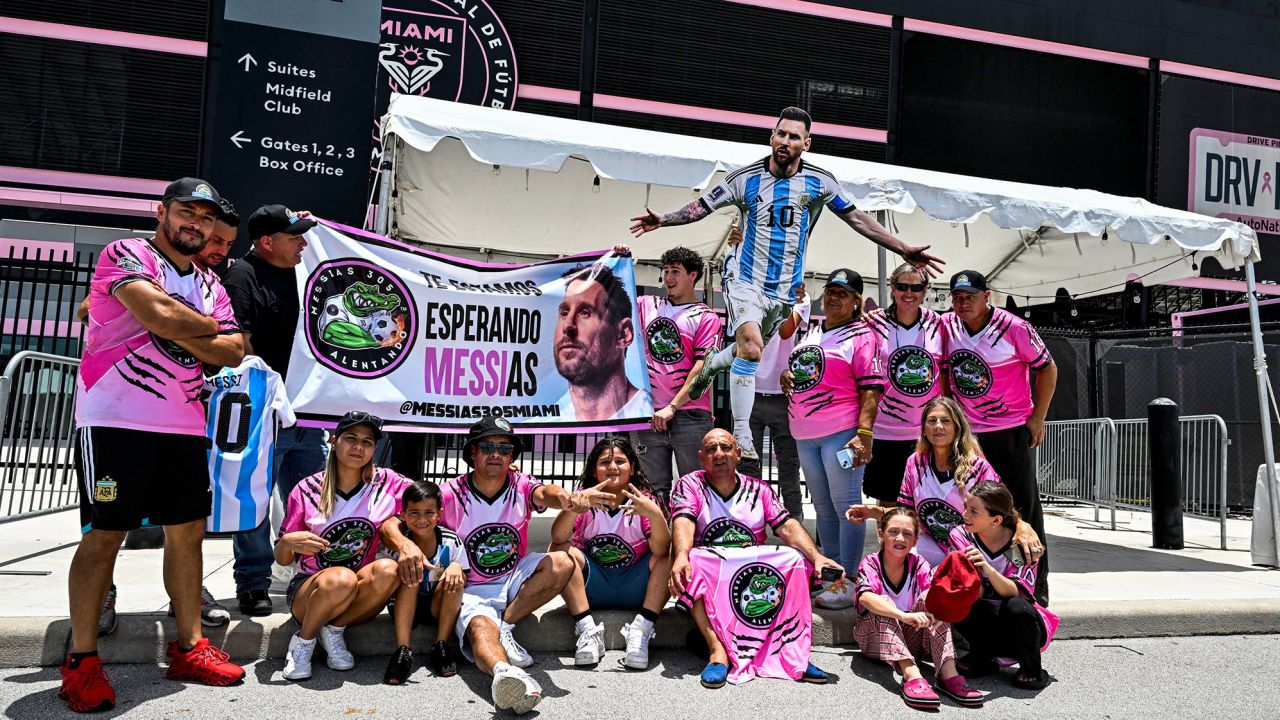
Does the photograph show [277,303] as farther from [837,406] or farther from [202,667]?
[837,406]

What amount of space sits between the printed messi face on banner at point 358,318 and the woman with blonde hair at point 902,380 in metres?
2.97

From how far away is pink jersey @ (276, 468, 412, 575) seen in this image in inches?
156

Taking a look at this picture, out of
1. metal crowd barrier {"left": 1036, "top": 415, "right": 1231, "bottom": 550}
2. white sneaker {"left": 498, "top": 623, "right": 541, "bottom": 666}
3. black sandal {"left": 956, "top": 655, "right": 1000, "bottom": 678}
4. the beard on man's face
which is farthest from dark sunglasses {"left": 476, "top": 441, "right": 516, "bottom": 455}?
metal crowd barrier {"left": 1036, "top": 415, "right": 1231, "bottom": 550}

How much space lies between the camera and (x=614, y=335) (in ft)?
19.1

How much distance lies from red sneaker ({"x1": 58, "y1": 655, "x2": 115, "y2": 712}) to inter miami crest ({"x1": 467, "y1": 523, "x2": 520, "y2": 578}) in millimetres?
1540

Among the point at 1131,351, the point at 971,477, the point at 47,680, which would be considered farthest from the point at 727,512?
the point at 1131,351

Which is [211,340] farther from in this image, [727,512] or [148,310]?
[727,512]

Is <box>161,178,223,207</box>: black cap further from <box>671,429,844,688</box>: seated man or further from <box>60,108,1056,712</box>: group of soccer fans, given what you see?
<box>671,429,844,688</box>: seated man

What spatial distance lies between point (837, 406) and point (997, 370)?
0.99m

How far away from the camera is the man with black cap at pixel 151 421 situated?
3.35m

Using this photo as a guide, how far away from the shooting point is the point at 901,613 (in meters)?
4.00

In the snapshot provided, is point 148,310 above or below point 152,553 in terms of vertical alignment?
above

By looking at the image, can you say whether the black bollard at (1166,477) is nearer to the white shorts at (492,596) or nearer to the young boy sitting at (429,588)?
the white shorts at (492,596)

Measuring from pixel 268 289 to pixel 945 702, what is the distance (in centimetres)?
403
